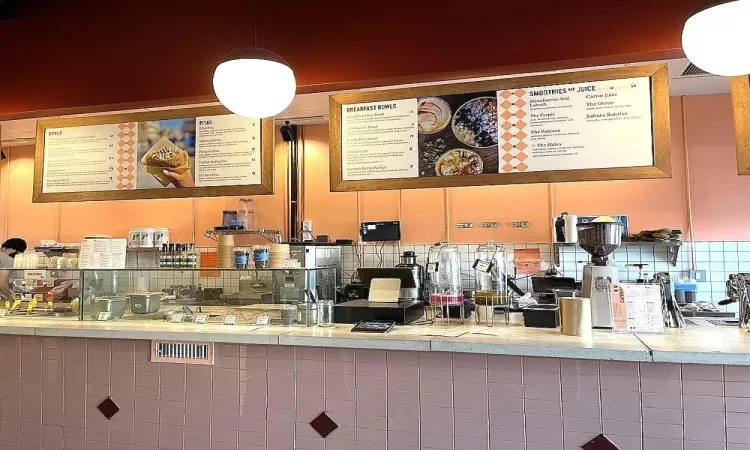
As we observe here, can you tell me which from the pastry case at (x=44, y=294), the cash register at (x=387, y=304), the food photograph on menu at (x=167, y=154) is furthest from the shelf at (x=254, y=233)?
the cash register at (x=387, y=304)

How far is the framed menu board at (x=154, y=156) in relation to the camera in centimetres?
327

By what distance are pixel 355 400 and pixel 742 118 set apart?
7.92 feet

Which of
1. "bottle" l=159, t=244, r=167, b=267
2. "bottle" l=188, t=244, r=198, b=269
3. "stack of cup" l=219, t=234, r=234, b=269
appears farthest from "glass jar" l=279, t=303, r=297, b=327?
"bottle" l=159, t=244, r=167, b=267

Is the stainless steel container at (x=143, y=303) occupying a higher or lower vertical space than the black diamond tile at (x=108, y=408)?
higher

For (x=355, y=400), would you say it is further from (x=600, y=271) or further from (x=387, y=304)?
(x=600, y=271)

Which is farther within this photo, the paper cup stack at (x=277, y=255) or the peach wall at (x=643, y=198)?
the peach wall at (x=643, y=198)

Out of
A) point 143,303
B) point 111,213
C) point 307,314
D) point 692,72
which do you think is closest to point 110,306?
point 143,303

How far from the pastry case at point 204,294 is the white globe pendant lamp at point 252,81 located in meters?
0.88

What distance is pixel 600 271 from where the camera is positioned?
8.01 ft

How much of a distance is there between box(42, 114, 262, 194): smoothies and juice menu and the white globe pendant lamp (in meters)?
0.60

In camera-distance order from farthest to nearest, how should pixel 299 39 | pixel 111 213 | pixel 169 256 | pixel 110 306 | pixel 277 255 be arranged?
1. pixel 111 213
2. pixel 169 256
3. pixel 277 255
4. pixel 299 39
5. pixel 110 306

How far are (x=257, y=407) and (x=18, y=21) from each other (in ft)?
10.6

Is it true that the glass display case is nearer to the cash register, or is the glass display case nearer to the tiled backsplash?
the cash register

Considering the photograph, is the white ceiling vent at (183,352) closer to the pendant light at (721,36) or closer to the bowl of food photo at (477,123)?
the bowl of food photo at (477,123)
